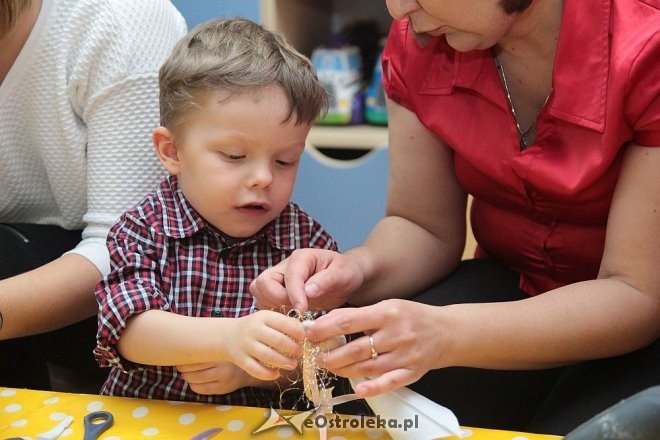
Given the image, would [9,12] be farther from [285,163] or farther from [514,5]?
[514,5]

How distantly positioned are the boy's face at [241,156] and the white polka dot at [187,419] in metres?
0.26

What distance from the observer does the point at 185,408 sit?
820 mm

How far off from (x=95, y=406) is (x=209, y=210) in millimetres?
272

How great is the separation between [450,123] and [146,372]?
50 centimetres

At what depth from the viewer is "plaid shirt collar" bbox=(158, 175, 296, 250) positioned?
3.23 ft

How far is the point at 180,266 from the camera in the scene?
38.7 inches

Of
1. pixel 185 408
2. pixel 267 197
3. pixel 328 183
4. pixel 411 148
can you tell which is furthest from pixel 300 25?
pixel 185 408

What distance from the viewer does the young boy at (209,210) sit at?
2.95 feet

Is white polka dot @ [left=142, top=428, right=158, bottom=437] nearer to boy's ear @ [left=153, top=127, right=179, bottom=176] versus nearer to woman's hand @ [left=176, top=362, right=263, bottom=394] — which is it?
woman's hand @ [left=176, top=362, right=263, bottom=394]

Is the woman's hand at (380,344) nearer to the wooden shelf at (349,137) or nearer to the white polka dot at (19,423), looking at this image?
the white polka dot at (19,423)

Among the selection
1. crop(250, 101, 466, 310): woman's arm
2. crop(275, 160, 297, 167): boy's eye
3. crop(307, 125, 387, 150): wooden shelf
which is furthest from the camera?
crop(307, 125, 387, 150): wooden shelf

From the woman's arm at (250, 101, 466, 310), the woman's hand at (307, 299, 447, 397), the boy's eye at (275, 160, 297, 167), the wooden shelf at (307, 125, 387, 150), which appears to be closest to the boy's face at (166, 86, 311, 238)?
the boy's eye at (275, 160, 297, 167)

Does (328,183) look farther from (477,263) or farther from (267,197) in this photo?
(267,197)

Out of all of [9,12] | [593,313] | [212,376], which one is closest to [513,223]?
[593,313]
